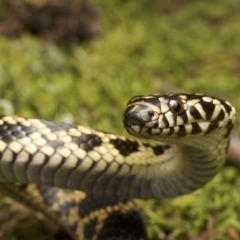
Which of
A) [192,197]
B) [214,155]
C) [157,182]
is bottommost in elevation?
[192,197]

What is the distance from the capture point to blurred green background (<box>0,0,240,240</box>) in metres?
3.37

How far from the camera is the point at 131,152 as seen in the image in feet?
8.41

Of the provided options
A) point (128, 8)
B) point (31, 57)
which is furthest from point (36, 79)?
point (128, 8)

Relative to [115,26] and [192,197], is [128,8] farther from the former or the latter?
[192,197]

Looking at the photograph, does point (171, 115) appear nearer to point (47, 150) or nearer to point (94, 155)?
point (94, 155)

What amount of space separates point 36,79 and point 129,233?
2.49 m

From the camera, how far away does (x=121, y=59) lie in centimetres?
564

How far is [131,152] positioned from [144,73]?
2891mm

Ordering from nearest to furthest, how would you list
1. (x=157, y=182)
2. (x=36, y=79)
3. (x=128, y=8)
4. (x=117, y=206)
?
(x=157, y=182) < (x=117, y=206) < (x=36, y=79) < (x=128, y=8)

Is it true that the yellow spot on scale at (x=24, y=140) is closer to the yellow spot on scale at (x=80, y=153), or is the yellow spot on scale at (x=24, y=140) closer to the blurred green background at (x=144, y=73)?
the yellow spot on scale at (x=80, y=153)

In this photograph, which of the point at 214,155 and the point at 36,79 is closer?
the point at 214,155

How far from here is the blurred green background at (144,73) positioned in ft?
11.1

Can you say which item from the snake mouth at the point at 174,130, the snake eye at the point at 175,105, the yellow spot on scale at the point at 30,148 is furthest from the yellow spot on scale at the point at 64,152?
the snake eye at the point at 175,105

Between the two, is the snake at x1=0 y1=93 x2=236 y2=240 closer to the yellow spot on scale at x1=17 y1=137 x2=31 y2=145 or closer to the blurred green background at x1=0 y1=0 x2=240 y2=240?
the yellow spot on scale at x1=17 y1=137 x2=31 y2=145
